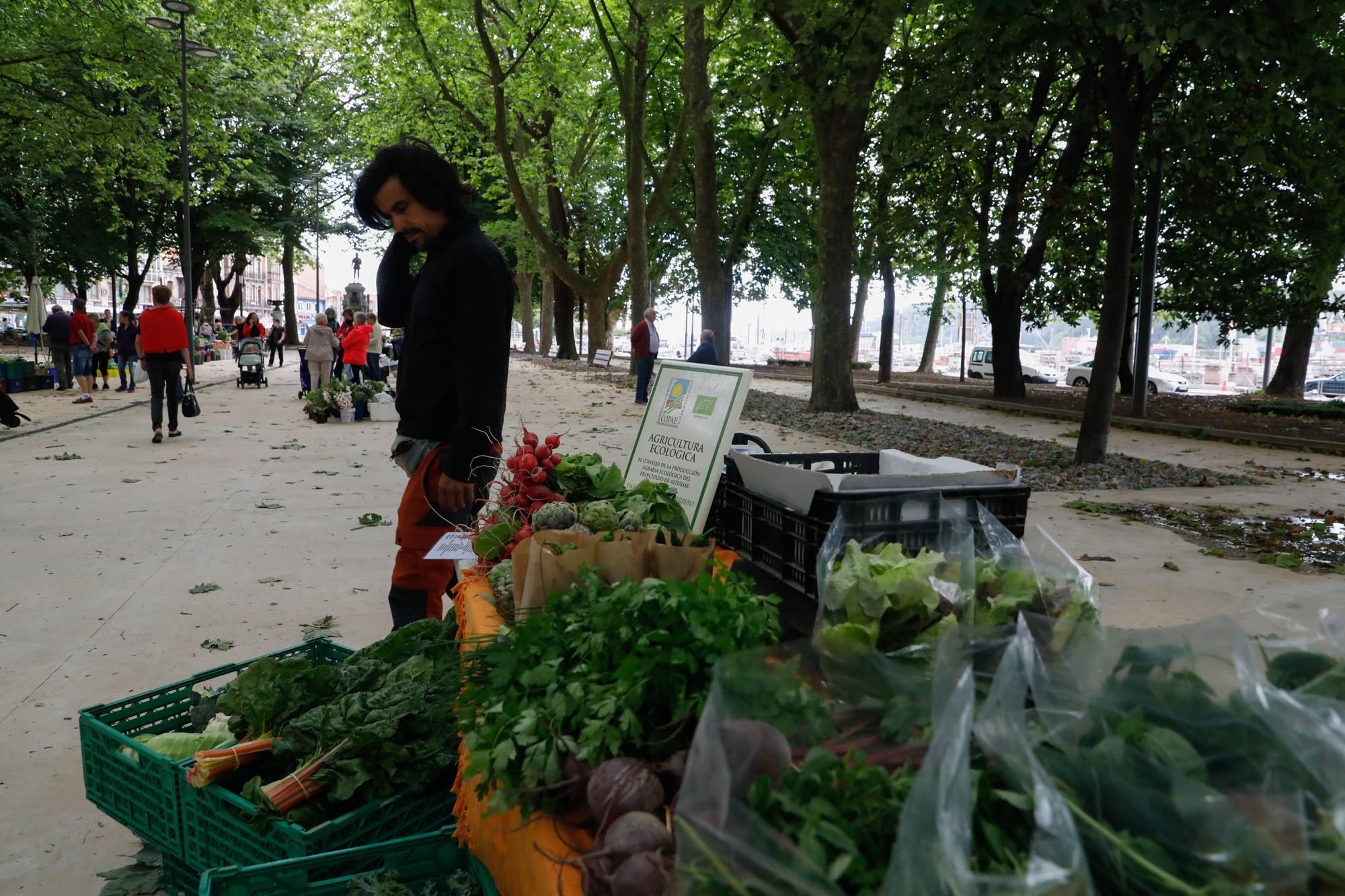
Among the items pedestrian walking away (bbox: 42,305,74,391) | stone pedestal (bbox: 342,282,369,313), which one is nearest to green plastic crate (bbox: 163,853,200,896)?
pedestrian walking away (bbox: 42,305,74,391)

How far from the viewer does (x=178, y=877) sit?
2.77 metres

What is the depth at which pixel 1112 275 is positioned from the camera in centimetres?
1114

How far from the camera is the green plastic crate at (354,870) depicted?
2152mm

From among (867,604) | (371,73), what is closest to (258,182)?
(371,73)

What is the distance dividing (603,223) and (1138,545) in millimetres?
33098

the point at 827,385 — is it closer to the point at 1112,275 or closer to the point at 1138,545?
the point at 1112,275

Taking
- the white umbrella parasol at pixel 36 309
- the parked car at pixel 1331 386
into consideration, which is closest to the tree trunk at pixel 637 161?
the white umbrella parasol at pixel 36 309

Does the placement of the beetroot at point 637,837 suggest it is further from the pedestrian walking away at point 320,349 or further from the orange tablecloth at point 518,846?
the pedestrian walking away at point 320,349

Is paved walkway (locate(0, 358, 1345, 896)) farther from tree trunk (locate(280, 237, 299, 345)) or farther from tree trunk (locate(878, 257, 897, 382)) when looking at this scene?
tree trunk (locate(280, 237, 299, 345))

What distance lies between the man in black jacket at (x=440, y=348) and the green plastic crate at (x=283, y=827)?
1294 millimetres

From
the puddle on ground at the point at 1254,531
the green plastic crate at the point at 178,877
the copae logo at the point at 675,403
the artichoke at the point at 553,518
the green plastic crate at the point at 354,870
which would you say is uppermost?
the copae logo at the point at 675,403

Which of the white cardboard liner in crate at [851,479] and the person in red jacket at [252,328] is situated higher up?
the person in red jacket at [252,328]

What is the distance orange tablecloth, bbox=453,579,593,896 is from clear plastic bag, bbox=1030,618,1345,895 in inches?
35.1

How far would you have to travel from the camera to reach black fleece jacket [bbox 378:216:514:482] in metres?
3.45
